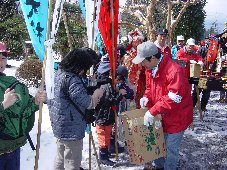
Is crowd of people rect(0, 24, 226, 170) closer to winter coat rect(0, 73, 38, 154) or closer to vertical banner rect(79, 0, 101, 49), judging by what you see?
winter coat rect(0, 73, 38, 154)

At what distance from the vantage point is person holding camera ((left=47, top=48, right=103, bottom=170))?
3000 millimetres

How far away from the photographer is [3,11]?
16.6m

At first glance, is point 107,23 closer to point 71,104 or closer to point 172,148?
point 71,104

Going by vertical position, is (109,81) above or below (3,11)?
below

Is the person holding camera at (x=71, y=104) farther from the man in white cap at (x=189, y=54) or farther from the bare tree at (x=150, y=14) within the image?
the bare tree at (x=150, y=14)

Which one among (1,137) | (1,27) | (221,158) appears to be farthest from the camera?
(1,27)

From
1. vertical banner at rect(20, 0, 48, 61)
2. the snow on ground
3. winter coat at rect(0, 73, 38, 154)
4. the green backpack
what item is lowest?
the snow on ground

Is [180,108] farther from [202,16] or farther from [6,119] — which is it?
[202,16]

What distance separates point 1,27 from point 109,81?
12456 millimetres

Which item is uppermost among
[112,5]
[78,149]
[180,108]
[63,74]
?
[112,5]

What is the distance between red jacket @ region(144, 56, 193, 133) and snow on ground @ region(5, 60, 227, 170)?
3.42ft

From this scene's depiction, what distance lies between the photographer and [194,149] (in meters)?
5.27

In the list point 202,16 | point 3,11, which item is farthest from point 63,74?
point 202,16

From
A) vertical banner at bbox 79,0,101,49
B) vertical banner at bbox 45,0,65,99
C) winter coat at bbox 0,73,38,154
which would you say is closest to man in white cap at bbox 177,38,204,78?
vertical banner at bbox 79,0,101,49
